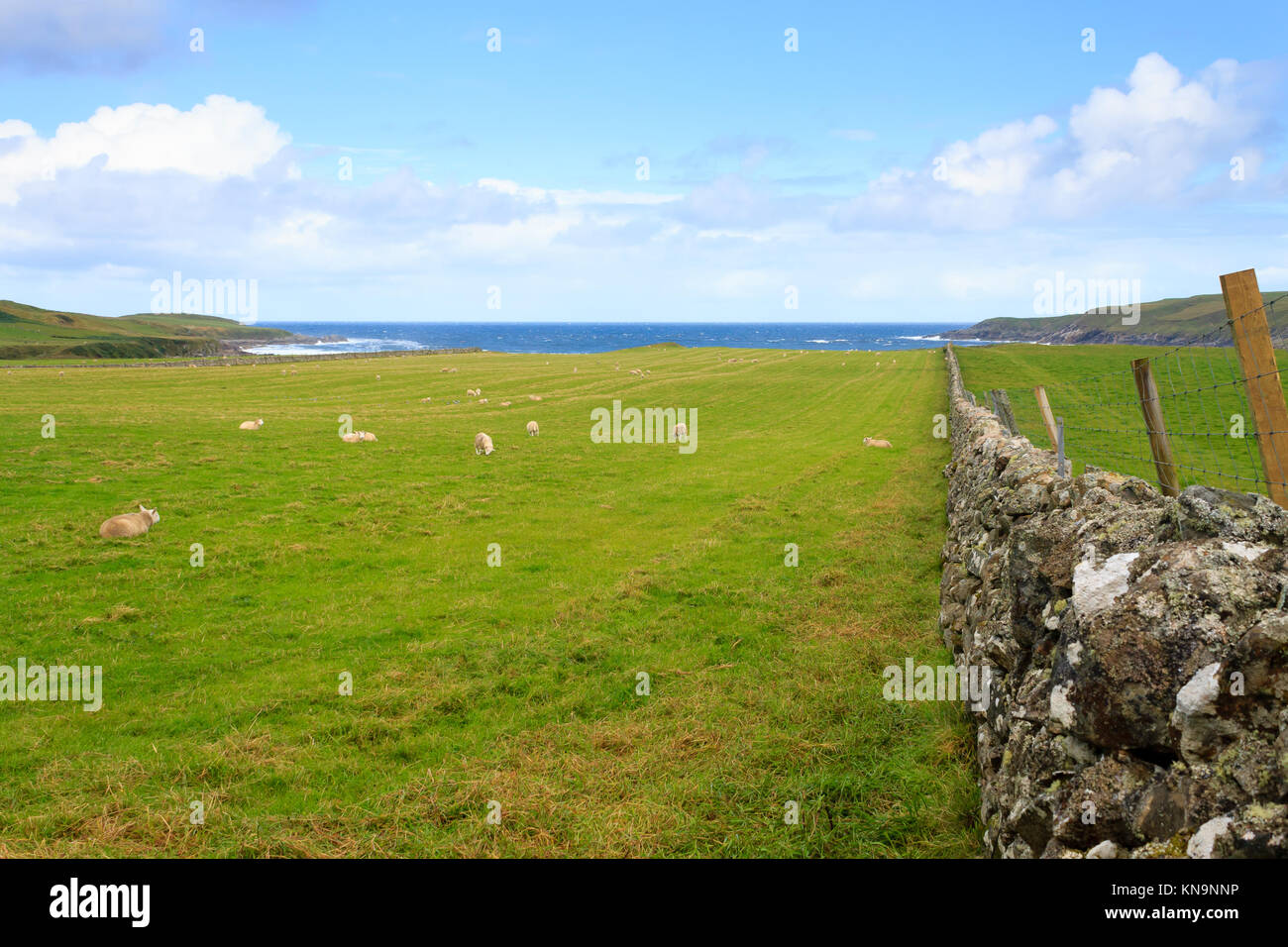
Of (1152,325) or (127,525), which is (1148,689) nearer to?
(127,525)

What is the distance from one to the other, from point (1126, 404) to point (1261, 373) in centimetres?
283

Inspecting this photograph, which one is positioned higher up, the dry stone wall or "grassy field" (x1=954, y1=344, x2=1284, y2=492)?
"grassy field" (x1=954, y1=344, x2=1284, y2=492)

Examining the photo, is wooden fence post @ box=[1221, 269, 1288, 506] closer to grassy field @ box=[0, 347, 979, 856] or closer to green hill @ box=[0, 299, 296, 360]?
grassy field @ box=[0, 347, 979, 856]

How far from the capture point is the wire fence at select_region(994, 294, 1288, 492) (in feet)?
18.3

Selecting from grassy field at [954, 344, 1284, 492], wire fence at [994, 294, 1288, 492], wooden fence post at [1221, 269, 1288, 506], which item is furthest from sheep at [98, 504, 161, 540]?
wooden fence post at [1221, 269, 1288, 506]

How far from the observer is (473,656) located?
9.27 m

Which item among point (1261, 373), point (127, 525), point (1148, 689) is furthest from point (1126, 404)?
point (127, 525)

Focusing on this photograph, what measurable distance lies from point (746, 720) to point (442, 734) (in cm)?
309

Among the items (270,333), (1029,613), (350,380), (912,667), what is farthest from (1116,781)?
(270,333)

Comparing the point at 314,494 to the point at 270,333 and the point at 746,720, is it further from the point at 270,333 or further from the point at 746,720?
the point at 270,333

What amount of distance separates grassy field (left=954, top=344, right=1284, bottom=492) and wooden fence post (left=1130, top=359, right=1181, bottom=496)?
0.25 metres

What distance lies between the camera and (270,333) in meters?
200

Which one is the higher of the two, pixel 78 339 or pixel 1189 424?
pixel 78 339

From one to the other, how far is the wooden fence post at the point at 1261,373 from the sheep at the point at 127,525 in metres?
16.6
